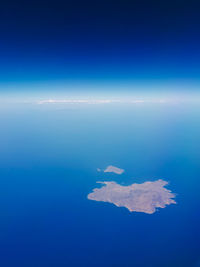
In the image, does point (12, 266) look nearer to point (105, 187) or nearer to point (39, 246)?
point (39, 246)

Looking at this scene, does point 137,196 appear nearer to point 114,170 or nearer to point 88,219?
point 88,219

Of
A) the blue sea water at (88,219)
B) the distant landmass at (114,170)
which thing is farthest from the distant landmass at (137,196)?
the distant landmass at (114,170)

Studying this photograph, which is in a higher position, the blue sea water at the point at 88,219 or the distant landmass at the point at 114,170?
the distant landmass at the point at 114,170

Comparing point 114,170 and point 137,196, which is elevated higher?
point 114,170

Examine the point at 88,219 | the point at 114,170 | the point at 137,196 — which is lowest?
the point at 88,219

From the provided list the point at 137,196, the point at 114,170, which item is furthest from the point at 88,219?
the point at 114,170

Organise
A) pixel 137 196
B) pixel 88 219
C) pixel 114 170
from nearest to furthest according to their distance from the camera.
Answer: pixel 88 219 → pixel 137 196 → pixel 114 170

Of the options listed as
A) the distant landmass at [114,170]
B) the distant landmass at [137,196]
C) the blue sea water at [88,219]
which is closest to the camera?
the blue sea water at [88,219]

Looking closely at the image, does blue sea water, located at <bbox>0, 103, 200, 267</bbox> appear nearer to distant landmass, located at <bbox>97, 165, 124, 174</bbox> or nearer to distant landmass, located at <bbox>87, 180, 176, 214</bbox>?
distant landmass, located at <bbox>87, 180, 176, 214</bbox>

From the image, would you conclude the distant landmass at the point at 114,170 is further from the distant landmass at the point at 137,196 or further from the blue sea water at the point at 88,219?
the distant landmass at the point at 137,196
